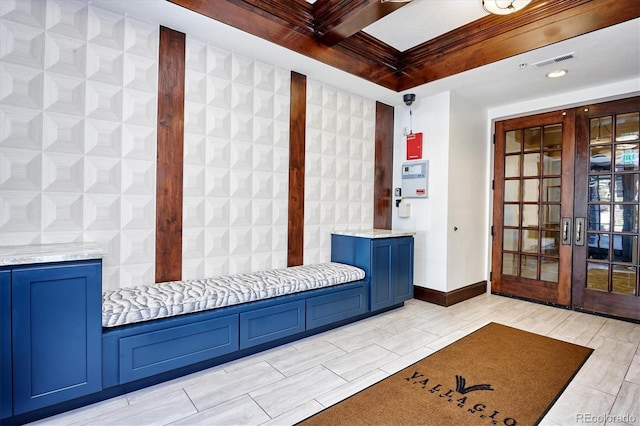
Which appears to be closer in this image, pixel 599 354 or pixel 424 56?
pixel 599 354

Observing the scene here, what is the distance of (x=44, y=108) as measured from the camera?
2.31 m

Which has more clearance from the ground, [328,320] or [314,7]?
[314,7]

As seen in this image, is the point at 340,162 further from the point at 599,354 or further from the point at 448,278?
the point at 599,354

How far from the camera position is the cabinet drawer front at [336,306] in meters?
3.10

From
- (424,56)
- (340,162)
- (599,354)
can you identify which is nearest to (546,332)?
(599,354)

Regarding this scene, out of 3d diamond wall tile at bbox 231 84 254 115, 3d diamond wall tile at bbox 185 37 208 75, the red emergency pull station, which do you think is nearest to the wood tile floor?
the red emergency pull station

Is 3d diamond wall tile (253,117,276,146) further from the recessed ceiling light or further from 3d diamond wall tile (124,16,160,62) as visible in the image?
the recessed ceiling light

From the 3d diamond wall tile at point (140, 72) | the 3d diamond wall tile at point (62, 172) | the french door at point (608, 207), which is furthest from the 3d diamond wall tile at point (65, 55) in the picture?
the french door at point (608, 207)

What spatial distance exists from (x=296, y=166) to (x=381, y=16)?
1689 millimetres

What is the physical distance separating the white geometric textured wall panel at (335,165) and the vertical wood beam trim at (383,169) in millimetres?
101

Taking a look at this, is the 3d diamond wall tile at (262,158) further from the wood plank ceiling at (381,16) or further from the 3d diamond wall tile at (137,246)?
the 3d diamond wall tile at (137,246)

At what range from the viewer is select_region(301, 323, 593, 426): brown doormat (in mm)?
1982

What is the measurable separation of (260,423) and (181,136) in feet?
7.74

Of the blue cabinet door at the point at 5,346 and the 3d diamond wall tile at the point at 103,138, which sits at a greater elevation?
the 3d diamond wall tile at the point at 103,138
